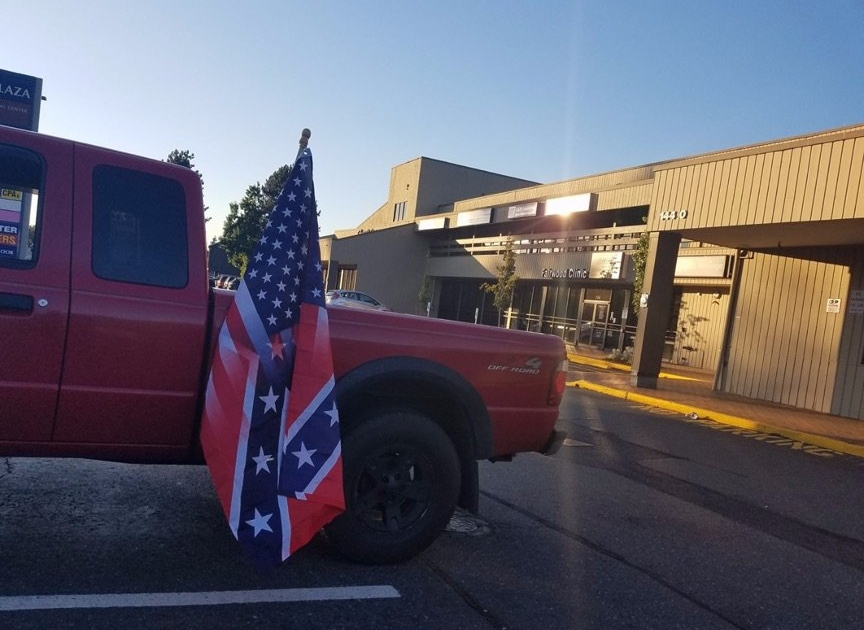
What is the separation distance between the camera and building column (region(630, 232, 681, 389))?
16.6 m

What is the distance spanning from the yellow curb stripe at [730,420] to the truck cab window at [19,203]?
425 inches

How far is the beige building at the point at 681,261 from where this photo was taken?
1345cm

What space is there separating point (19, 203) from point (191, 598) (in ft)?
6.86

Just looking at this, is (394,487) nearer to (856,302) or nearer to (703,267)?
(856,302)

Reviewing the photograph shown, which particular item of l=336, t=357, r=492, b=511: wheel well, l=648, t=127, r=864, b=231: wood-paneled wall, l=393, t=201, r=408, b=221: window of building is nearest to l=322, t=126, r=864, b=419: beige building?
l=648, t=127, r=864, b=231: wood-paneled wall

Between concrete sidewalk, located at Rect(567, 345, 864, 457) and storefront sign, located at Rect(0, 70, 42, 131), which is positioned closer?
concrete sidewalk, located at Rect(567, 345, 864, 457)

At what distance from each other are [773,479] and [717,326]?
17.8m

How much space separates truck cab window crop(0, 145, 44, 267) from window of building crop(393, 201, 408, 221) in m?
49.5

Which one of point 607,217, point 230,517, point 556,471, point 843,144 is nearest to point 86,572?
point 230,517

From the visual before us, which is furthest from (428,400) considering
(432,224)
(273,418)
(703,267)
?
(432,224)

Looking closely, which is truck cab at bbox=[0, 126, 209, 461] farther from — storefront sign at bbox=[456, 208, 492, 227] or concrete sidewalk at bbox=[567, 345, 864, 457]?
storefront sign at bbox=[456, 208, 492, 227]

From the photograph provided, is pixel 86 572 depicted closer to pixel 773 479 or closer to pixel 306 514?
pixel 306 514

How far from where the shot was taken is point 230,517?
11.6 ft

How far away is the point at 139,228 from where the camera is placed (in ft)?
12.5
